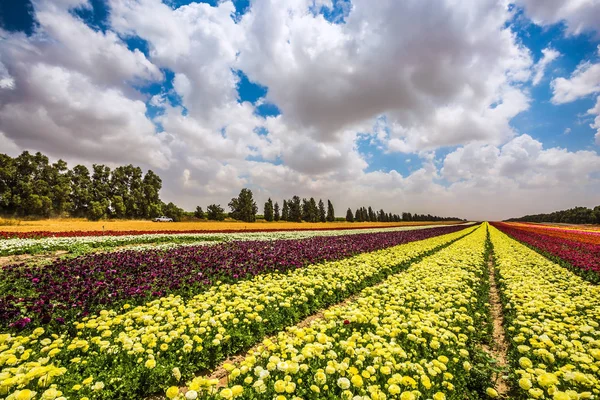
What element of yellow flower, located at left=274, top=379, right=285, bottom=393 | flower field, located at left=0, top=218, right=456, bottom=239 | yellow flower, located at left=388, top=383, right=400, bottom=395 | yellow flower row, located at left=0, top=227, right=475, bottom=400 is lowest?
yellow flower row, located at left=0, top=227, right=475, bottom=400

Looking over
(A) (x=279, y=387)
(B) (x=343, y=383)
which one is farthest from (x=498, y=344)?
(A) (x=279, y=387)

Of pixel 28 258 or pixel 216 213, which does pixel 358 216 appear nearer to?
pixel 216 213

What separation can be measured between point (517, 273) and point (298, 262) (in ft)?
28.2

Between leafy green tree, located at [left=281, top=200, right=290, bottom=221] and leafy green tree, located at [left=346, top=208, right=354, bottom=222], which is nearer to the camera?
leafy green tree, located at [left=281, top=200, right=290, bottom=221]

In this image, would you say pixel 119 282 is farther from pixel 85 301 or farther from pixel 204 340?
pixel 204 340

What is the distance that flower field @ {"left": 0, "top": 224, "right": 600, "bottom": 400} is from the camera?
3.40 metres

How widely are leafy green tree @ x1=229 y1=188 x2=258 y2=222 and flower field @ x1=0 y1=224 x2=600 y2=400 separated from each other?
2904 inches

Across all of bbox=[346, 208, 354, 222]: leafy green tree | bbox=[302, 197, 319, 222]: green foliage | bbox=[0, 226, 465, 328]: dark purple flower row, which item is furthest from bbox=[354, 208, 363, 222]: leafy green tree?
bbox=[0, 226, 465, 328]: dark purple flower row

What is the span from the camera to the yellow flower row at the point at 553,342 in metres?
3.44

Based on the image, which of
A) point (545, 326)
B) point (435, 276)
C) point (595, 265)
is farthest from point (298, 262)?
point (595, 265)

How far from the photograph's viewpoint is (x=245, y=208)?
82875 millimetres

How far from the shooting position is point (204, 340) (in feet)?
15.8

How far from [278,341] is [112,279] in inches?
245

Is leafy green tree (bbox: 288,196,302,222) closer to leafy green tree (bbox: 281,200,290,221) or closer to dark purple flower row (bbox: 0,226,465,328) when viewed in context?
leafy green tree (bbox: 281,200,290,221)
